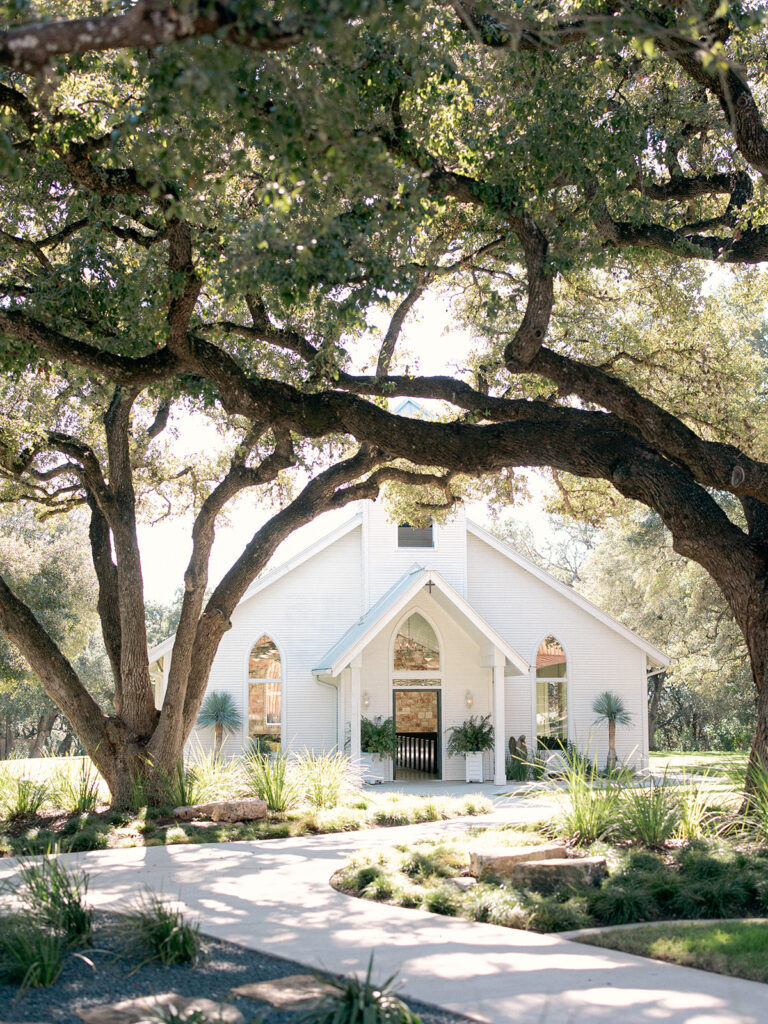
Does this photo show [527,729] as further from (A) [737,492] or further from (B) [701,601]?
(A) [737,492]

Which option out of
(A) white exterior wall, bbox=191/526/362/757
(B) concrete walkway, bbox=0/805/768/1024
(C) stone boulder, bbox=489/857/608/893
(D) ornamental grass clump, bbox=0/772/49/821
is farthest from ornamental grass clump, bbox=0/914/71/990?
(A) white exterior wall, bbox=191/526/362/757

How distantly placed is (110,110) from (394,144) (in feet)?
9.31

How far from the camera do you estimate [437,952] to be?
5.56 m

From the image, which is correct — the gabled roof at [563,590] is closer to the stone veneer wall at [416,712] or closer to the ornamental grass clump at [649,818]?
the stone veneer wall at [416,712]

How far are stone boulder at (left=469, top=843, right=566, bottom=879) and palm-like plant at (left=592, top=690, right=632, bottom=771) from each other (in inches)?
590

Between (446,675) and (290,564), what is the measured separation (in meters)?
4.30

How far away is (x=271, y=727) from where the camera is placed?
21484 mm

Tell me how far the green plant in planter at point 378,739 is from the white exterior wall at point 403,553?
3.27 metres

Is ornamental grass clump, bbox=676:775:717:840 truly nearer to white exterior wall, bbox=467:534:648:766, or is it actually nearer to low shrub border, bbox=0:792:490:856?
low shrub border, bbox=0:792:490:856

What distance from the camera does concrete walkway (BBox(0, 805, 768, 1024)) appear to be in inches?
177

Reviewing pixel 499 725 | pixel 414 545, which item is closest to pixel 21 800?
pixel 499 725

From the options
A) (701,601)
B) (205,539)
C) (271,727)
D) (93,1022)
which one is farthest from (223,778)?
(701,601)

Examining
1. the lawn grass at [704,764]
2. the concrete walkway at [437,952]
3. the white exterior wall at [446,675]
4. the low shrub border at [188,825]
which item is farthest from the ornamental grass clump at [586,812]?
the white exterior wall at [446,675]

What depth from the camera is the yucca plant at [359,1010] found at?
3.79 metres
